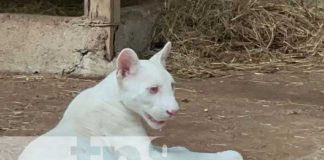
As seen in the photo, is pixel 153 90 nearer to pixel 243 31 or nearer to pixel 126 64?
pixel 126 64

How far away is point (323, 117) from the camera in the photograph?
609cm

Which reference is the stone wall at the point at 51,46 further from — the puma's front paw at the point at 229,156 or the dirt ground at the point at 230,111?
the puma's front paw at the point at 229,156

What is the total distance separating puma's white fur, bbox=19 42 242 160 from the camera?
151 inches

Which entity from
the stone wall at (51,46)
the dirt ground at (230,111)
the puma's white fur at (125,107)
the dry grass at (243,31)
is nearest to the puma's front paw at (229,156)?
the dirt ground at (230,111)

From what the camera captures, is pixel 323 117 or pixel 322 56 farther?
pixel 322 56

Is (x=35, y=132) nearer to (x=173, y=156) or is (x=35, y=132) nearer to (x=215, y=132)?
(x=215, y=132)

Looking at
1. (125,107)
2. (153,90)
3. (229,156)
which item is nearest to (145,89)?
(153,90)

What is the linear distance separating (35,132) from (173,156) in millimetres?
1579

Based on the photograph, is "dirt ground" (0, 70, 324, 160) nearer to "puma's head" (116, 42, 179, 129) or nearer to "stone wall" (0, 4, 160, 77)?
"stone wall" (0, 4, 160, 77)

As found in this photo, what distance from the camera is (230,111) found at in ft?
20.4

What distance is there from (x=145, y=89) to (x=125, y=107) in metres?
0.16

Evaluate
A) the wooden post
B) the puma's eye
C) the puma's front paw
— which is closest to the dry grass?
the wooden post

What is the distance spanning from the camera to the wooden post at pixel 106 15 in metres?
7.44

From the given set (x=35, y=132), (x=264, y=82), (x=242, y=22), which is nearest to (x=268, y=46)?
(x=242, y=22)
